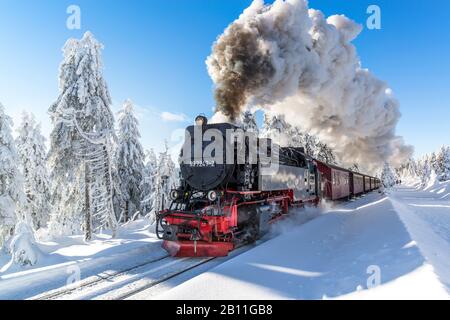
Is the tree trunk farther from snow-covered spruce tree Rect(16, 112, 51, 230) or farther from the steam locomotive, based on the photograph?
snow-covered spruce tree Rect(16, 112, 51, 230)

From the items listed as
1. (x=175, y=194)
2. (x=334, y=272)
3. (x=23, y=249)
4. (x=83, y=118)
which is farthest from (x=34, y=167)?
(x=334, y=272)

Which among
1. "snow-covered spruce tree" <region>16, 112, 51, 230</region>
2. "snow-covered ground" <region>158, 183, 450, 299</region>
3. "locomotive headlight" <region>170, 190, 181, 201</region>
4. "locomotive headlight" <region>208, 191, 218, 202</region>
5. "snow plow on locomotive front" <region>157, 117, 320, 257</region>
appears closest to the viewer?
"snow-covered ground" <region>158, 183, 450, 299</region>

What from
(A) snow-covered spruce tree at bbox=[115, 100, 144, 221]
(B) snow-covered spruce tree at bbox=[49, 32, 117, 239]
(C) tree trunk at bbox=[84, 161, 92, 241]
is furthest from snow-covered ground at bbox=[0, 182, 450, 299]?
(A) snow-covered spruce tree at bbox=[115, 100, 144, 221]

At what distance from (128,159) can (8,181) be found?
32.7 feet

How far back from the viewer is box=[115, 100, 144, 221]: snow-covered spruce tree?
2431 cm

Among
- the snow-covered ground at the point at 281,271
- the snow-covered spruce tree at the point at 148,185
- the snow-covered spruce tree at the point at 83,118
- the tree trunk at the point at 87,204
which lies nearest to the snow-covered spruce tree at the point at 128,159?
the snow-covered spruce tree at the point at 148,185

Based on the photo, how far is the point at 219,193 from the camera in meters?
8.98

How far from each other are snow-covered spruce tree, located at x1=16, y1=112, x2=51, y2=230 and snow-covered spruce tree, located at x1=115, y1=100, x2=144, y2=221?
5.23 meters

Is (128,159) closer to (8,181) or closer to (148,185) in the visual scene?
(148,185)

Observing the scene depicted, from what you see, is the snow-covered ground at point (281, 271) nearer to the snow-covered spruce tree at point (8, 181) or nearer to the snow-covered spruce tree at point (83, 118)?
the snow-covered spruce tree at point (83, 118)

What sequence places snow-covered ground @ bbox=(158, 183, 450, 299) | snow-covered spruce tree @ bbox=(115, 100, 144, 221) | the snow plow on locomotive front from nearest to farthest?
snow-covered ground @ bbox=(158, 183, 450, 299) → the snow plow on locomotive front → snow-covered spruce tree @ bbox=(115, 100, 144, 221)

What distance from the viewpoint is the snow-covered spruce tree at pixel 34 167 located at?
22.2 m
